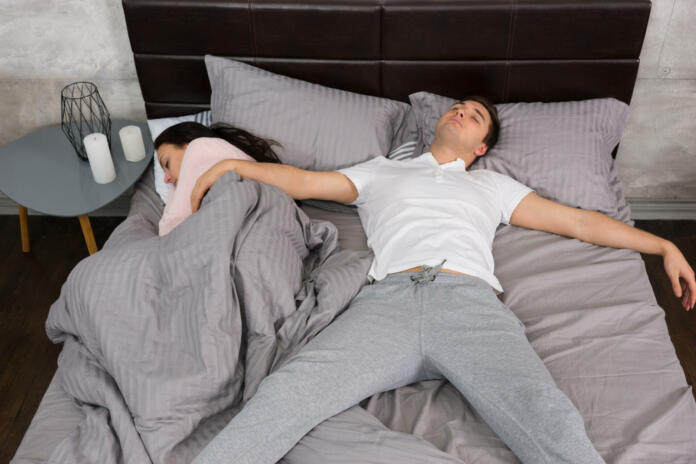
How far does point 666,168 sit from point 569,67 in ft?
2.57

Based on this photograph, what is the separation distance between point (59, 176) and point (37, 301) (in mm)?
537

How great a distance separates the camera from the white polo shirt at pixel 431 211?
5.39ft

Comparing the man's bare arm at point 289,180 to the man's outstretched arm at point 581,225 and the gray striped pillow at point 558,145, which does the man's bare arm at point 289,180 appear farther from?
the man's outstretched arm at point 581,225

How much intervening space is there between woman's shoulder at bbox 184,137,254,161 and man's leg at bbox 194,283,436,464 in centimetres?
63

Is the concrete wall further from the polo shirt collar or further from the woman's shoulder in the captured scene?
the polo shirt collar

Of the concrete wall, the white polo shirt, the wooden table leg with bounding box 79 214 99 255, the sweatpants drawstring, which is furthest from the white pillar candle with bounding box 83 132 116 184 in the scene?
the sweatpants drawstring

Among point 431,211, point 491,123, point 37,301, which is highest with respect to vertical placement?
point 491,123

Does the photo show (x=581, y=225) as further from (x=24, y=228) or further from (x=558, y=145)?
(x=24, y=228)

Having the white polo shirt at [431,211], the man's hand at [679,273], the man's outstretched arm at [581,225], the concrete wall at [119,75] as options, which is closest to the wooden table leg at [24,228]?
the concrete wall at [119,75]

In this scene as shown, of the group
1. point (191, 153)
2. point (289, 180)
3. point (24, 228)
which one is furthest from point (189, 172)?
point (24, 228)

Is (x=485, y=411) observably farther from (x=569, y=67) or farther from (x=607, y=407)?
(x=569, y=67)

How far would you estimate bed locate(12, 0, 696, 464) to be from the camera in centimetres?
134

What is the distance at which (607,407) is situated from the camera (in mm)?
1379

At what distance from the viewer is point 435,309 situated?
1.49 metres
